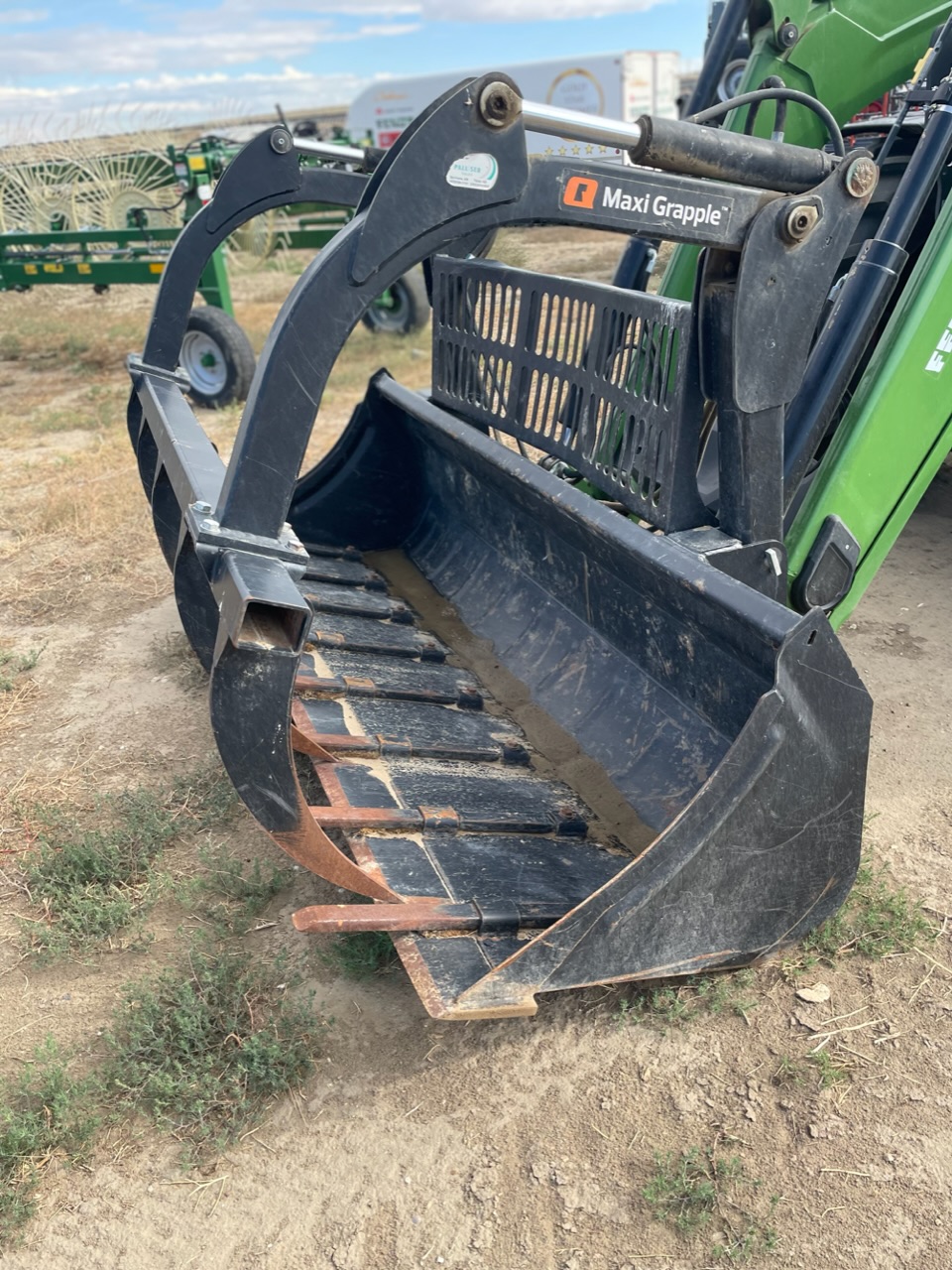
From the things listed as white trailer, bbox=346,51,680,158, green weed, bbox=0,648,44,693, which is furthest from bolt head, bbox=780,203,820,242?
white trailer, bbox=346,51,680,158

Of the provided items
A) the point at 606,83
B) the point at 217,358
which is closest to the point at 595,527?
the point at 217,358

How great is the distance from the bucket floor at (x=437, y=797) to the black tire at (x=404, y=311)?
7058 mm

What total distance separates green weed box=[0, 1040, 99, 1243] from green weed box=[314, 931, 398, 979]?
608 millimetres

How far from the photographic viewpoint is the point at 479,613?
3.76 m

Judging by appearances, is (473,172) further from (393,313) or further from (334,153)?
(393,313)

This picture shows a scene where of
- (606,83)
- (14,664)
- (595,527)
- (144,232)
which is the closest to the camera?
(595,527)

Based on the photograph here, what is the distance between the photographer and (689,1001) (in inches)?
98.5

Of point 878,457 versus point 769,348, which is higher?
point 769,348

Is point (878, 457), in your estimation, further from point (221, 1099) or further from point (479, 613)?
point (221, 1099)

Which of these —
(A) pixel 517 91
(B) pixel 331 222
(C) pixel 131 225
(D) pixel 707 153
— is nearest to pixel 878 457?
(D) pixel 707 153

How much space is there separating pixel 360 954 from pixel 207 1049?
0.42 m

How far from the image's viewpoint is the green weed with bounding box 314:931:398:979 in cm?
263

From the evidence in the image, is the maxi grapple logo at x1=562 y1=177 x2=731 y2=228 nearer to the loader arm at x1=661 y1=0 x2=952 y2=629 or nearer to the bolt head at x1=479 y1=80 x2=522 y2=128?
the bolt head at x1=479 y1=80 x2=522 y2=128

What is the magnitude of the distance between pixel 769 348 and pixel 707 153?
0.45 metres
